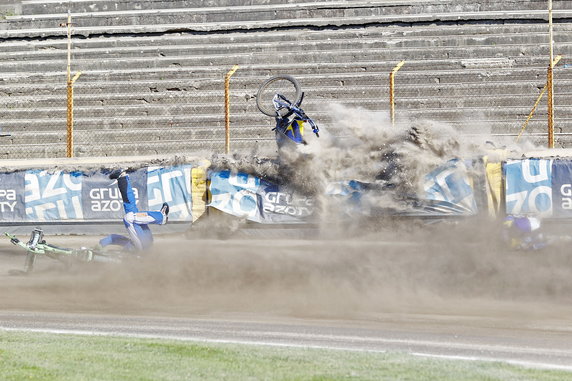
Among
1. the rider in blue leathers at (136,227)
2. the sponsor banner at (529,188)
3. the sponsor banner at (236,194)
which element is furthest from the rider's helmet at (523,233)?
the sponsor banner at (236,194)

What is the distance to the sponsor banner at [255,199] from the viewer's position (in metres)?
17.7

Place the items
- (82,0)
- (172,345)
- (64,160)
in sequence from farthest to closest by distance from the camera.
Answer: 1. (82,0)
2. (64,160)
3. (172,345)

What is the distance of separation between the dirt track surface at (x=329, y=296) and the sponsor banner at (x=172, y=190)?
6.72 ft

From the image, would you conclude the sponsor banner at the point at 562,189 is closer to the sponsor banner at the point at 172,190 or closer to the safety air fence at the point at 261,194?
the safety air fence at the point at 261,194

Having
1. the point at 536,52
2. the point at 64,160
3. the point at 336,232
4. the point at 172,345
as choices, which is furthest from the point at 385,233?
the point at 536,52

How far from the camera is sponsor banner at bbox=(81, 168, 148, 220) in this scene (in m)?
18.4

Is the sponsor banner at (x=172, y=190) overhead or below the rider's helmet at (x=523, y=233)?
overhead

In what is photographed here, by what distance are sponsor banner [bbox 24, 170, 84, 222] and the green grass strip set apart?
9.88m

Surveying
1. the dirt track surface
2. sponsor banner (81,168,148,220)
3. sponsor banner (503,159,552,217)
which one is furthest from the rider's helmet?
sponsor banner (81,168,148,220)

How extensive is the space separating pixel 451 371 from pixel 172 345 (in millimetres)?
2641

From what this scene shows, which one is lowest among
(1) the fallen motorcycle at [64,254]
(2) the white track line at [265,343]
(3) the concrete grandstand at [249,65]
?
(2) the white track line at [265,343]

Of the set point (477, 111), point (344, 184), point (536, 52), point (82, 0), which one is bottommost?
point (344, 184)

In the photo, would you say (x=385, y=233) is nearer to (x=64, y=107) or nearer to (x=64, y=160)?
(x=64, y=160)

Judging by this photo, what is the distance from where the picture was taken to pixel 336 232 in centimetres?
1700
